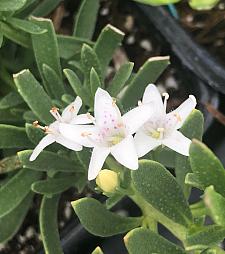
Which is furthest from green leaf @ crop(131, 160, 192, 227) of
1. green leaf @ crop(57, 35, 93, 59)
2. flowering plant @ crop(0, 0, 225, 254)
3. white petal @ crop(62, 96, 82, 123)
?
green leaf @ crop(57, 35, 93, 59)

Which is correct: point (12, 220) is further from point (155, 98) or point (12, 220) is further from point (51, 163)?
point (155, 98)

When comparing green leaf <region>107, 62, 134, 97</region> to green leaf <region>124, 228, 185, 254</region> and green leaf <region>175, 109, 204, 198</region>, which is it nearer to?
green leaf <region>175, 109, 204, 198</region>

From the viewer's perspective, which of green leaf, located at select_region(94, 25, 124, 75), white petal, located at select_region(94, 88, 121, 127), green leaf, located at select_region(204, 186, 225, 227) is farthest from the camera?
green leaf, located at select_region(94, 25, 124, 75)

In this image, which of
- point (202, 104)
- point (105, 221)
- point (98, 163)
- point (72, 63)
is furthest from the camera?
point (202, 104)

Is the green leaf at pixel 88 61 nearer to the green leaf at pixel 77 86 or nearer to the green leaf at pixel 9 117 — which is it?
the green leaf at pixel 77 86

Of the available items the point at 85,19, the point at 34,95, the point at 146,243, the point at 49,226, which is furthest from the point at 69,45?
the point at 146,243

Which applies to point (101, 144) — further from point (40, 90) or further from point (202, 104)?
point (202, 104)

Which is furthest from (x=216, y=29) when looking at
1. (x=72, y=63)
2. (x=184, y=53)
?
(x=72, y=63)
